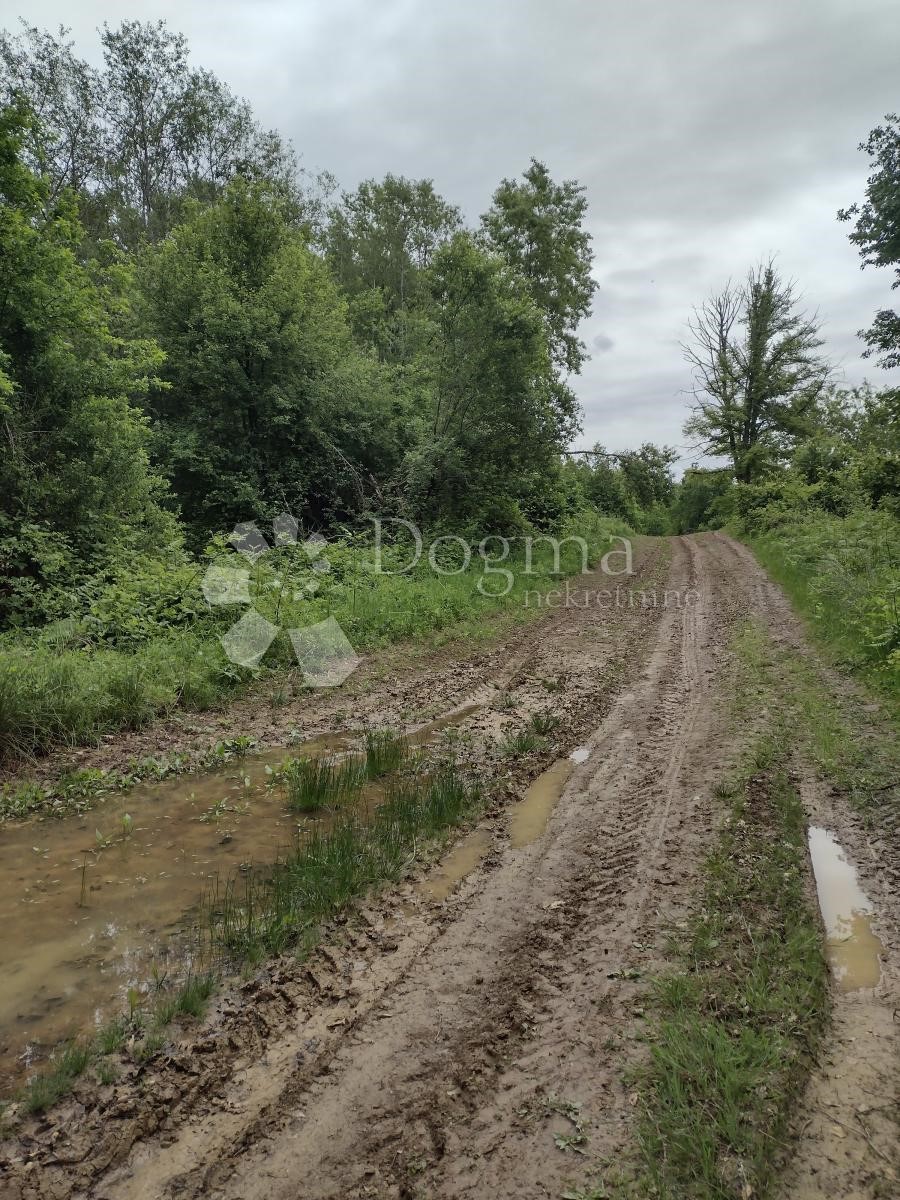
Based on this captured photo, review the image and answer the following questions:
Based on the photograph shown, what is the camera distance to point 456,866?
14.7 ft

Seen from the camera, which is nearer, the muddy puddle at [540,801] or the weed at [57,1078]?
the weed at [57,1078]

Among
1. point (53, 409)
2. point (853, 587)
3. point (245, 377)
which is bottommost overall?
point (853, 587)

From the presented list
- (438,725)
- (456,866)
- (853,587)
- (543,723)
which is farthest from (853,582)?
(456,866)

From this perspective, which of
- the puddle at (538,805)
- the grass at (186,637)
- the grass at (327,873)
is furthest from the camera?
the grass at (186,637)

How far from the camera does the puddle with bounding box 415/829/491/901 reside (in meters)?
4.18

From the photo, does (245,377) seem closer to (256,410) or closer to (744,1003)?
(256,410)

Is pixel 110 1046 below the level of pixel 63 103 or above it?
below

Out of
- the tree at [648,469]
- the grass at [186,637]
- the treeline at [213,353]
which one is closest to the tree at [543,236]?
the treeline at [213,353]

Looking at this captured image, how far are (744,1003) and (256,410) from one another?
16.1 metres

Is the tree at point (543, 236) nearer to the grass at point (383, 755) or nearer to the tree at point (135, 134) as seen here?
the tree at point (135, 134)

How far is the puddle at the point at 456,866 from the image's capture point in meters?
4.18

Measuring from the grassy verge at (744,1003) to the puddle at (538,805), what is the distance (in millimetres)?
1271

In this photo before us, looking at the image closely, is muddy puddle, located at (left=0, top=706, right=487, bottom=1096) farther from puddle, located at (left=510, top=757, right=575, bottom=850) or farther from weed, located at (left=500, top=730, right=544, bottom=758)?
weed, located at (left=500, top=730, right=544, bottom=758)

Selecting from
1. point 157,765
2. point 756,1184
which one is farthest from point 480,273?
point 756,1184
